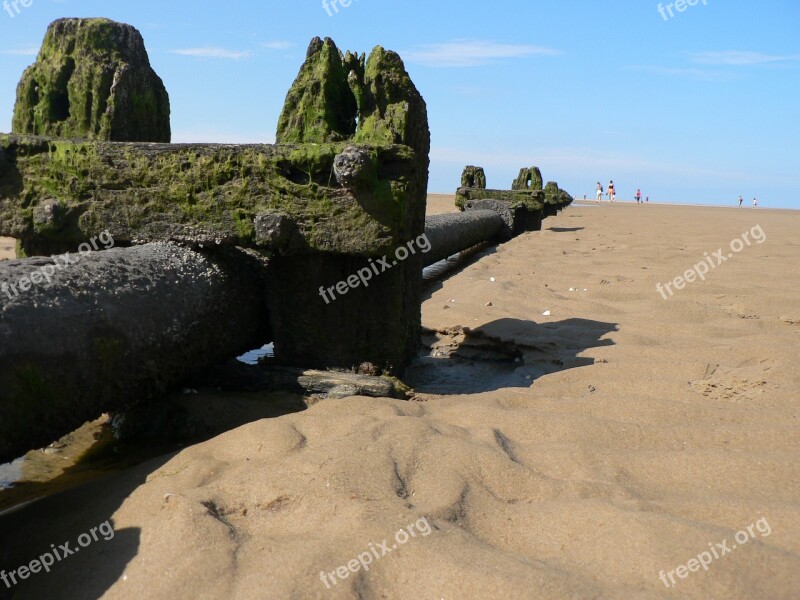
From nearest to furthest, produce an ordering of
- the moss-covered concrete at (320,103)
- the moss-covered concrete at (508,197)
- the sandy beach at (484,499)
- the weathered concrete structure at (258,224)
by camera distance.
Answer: the sandy beach at (484,499) → the weathered concrete structure at (258,224) → the moss-covered concrete at (320,103) → the moss-covered concrete at (508,197)

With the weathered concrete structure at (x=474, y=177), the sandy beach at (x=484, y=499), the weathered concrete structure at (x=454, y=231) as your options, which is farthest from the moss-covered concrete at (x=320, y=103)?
the weathered concrete structure at (x=474, y=177)

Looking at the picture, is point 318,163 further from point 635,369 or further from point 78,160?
point 635,369

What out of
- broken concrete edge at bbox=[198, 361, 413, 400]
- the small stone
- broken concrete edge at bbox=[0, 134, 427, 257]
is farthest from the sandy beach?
the small stone

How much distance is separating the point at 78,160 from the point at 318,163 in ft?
4.28

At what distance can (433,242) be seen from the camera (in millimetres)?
7637

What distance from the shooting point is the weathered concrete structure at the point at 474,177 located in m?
15.3

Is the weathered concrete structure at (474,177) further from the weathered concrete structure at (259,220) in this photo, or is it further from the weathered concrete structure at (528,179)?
the weathered concrete structure at (259,220)

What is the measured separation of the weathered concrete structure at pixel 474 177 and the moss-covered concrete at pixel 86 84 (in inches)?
445

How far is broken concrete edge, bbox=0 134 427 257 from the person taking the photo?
131 inches

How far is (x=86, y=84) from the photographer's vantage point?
4.31 m

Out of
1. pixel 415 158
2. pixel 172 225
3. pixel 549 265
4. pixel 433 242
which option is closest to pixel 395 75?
pixel 415 158

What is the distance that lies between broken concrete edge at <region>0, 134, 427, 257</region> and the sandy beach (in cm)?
86

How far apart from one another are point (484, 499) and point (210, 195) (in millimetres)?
2081

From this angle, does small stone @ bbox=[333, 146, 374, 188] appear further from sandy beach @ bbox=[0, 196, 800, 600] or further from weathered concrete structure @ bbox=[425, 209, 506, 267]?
weathered concrete structure @ bbox=[425, 209, 506, 267]
